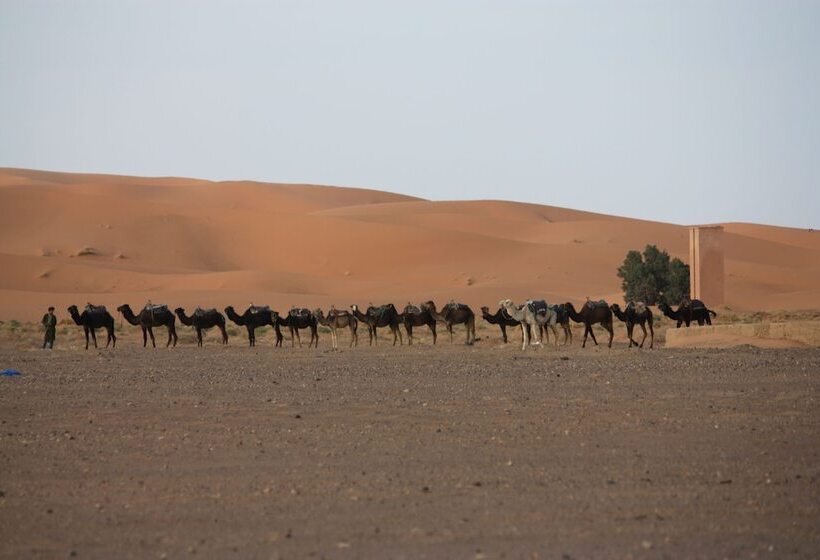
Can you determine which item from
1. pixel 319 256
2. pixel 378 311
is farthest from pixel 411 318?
pixel 319 256

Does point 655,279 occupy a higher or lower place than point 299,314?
higher

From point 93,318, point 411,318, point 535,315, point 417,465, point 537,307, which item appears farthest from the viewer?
point 411,318

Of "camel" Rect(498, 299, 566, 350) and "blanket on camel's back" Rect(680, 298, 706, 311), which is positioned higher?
"blanket on camel's back" Rect(680, 298, 706, 311)

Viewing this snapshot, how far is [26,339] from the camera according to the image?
39.7m

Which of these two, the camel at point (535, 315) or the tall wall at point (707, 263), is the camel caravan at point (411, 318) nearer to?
the camel at point (535, 315)

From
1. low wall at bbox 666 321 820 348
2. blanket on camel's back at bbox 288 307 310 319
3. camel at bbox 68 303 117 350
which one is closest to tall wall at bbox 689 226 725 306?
blanket on camel's back at bbox 288 307 310 319

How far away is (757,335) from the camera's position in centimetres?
2877

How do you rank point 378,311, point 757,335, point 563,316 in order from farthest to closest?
point 378,311, point 563,316, point 757,335

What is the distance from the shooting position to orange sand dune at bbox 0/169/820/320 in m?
69.5

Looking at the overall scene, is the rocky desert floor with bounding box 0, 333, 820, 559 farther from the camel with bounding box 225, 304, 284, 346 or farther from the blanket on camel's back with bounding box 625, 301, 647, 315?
the camel with bounding box 225, 304, 284, 346

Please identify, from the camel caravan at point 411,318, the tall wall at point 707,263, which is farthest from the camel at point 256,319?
the tall wall at point 707,263

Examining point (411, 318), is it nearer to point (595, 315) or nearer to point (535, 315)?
point (535, 315)

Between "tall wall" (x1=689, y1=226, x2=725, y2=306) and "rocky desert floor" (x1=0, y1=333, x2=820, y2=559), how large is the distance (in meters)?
29.6

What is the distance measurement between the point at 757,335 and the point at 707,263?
23.4 m
